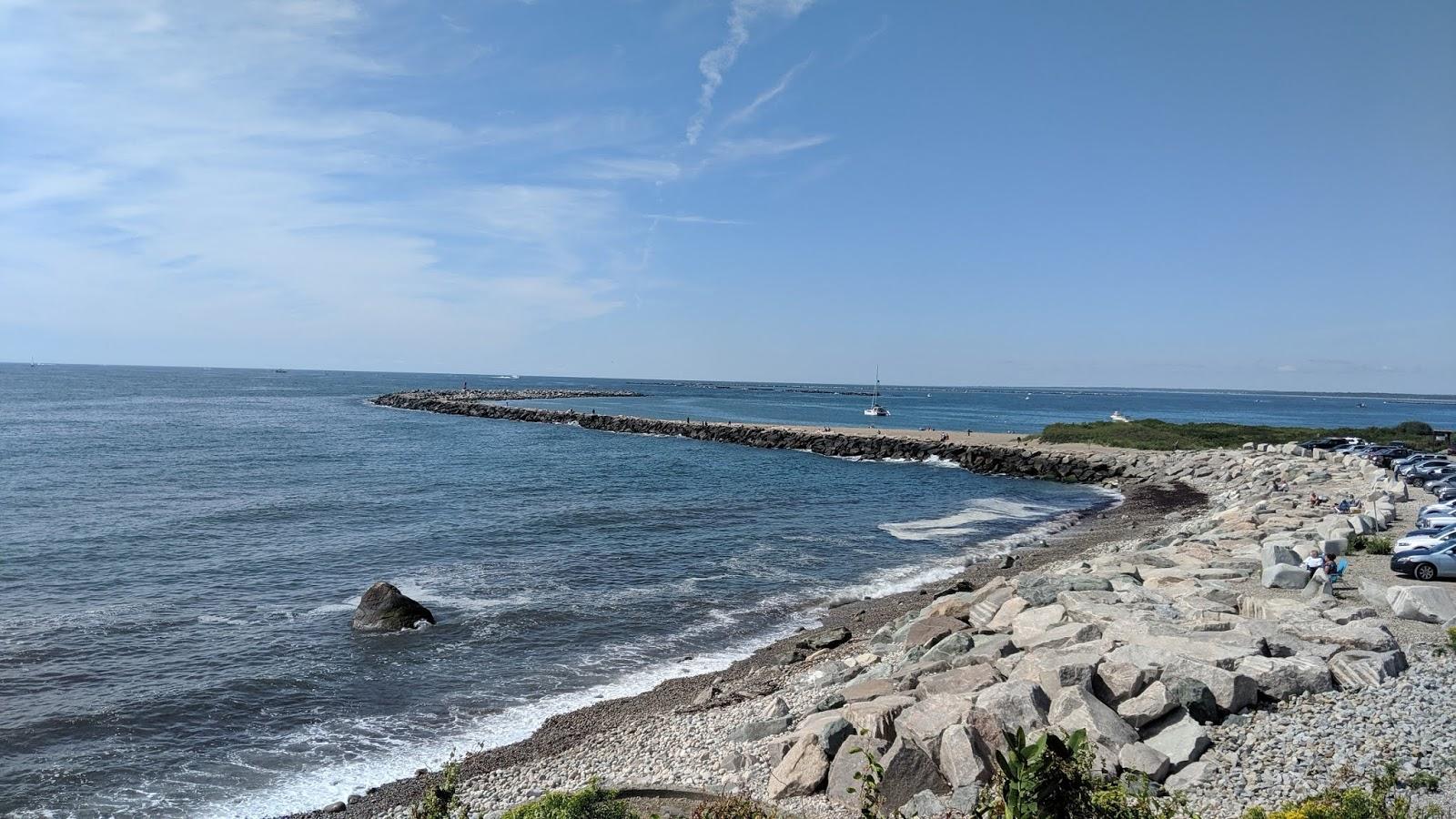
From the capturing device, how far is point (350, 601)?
68.0ft

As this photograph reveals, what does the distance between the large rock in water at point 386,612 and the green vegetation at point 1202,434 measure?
57495 millimetres

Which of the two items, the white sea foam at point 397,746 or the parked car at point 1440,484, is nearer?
the white sea foam at point 397,746

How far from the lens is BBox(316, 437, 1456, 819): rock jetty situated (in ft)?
29.3

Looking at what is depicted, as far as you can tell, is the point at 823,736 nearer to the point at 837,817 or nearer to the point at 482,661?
the point at 837,817

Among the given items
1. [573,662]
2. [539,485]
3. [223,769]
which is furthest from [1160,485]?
[223,769]

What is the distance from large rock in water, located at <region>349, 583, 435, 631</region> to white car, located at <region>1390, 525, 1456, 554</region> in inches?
910

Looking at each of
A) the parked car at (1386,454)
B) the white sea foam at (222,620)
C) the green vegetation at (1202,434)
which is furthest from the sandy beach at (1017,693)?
the green vegetation at (1202,434)

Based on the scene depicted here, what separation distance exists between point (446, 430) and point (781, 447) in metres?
34.1

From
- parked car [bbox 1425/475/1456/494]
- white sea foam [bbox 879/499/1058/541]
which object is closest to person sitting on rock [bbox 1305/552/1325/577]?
white sea foam [bbox 879/499/1058/541]

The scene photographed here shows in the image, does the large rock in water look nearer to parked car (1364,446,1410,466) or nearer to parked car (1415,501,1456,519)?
parked car (1415,501,1456,519)

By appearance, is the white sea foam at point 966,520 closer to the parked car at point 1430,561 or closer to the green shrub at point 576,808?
the parked car at point 1430,561

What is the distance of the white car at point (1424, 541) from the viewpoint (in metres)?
17.4

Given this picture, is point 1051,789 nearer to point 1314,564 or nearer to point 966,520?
point 1314,564

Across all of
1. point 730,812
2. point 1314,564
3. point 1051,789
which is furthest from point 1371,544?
point 730,812
